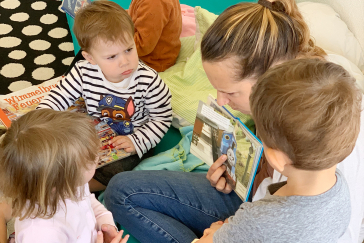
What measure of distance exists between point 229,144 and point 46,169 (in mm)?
482

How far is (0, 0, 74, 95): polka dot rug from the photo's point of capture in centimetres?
204

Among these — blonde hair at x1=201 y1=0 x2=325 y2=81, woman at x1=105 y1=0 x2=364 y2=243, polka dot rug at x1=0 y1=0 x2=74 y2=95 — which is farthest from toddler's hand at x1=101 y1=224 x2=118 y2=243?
polka dot rug at x1=0 y1=0 x2=74 y2=95

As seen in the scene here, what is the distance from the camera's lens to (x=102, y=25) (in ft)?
3.89

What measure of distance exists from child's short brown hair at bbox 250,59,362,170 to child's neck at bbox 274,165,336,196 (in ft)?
0.07

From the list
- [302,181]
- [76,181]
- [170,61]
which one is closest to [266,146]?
[302,181]

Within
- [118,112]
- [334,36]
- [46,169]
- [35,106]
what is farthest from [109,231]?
[334,36]

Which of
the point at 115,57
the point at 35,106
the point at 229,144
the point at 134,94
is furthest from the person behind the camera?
the point at 35,106

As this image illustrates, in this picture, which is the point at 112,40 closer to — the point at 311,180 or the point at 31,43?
the point at 311,180

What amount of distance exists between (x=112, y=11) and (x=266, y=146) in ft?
2.61

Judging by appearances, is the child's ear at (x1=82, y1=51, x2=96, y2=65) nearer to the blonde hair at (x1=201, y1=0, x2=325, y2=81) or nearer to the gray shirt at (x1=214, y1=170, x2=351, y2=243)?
the blonde hair at (x1=201, y1=0, x2=325, y2=81)

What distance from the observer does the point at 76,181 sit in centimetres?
82

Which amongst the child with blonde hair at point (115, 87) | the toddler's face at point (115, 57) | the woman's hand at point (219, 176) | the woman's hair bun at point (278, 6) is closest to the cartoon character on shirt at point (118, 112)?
the child with blonde hair at point (115, 87)

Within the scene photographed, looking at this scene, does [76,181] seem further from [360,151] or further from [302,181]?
[360,151]

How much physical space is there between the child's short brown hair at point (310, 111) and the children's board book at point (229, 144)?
0.71 ft
